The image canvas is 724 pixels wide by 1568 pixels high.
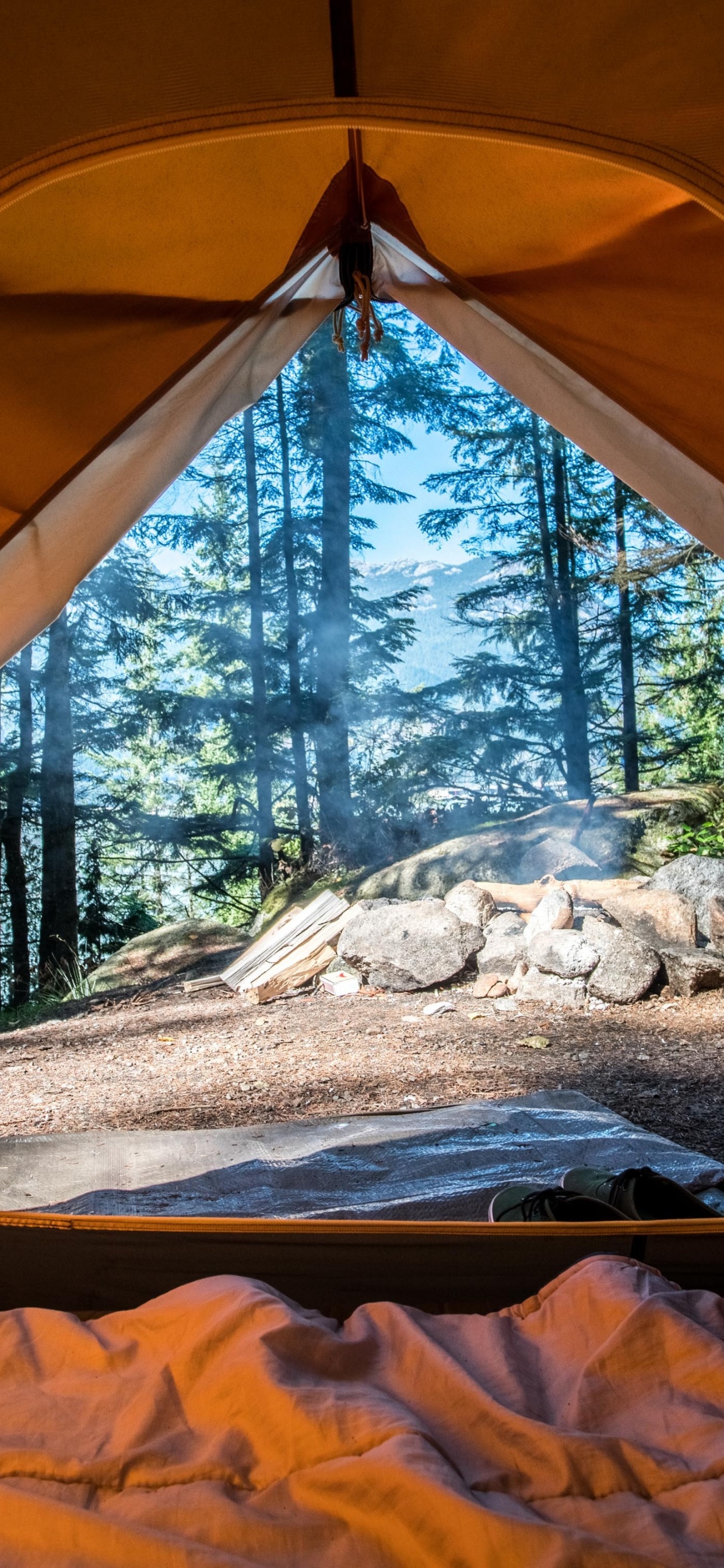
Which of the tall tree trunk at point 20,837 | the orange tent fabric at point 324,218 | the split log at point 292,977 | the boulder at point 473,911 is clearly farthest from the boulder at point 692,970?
the tall tree trunk at point 20,837

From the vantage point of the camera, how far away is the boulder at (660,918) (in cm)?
426

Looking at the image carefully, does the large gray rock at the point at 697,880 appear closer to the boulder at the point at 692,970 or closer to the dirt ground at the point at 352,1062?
the boulder at the point at 692,970

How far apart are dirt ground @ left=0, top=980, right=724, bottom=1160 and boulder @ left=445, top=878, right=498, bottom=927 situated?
1.05 ft

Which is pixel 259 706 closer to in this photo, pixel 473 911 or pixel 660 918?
pixel 473 911

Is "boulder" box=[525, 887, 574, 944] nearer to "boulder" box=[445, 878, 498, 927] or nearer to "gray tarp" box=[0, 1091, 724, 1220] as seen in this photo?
"boulder" box=[445, 878, 498, 927]

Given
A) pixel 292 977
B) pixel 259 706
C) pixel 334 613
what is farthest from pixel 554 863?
pixel 334 613

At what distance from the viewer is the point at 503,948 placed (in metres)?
4.41

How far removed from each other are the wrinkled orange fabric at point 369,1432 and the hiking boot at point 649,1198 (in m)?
0.34

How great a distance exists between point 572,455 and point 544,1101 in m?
5.55

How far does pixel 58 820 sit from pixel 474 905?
2.78m

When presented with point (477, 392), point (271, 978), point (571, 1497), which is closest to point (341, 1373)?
point (571, 1497)

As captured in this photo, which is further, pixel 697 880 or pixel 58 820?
pixel 58 820

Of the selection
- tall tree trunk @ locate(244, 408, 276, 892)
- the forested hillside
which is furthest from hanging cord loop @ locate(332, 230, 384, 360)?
tall tree trunk @ locate(244, 408, 276, 892)

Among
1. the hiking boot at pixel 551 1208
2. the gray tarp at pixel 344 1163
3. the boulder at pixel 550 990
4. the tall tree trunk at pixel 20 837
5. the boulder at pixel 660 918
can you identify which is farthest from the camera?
the tall tree trunk at pixel 20 837
